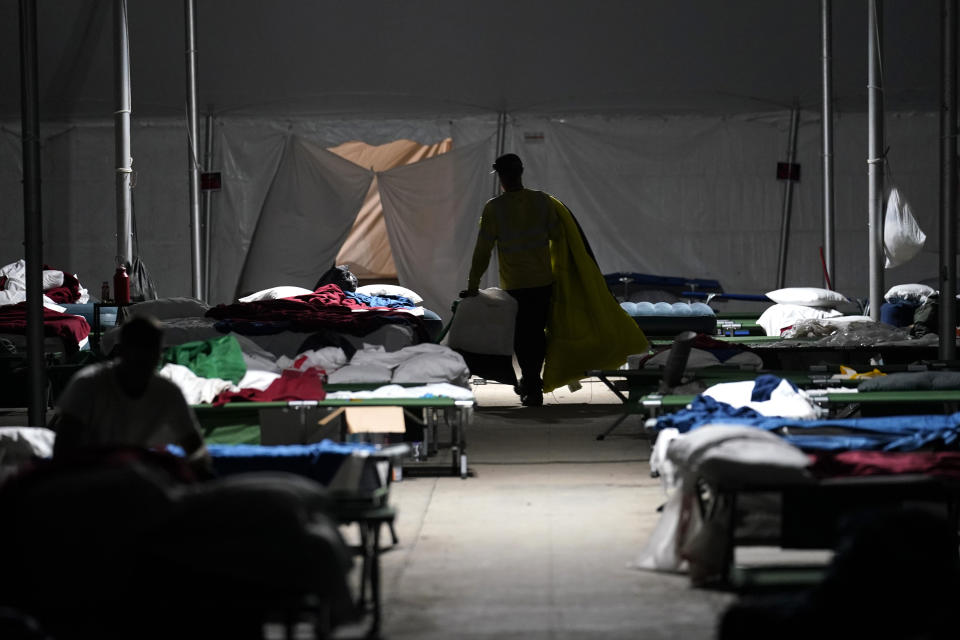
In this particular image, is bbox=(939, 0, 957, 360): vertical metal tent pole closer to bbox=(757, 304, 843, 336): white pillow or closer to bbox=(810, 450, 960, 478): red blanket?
bbox=(757, 304, 843, 336): white pillow

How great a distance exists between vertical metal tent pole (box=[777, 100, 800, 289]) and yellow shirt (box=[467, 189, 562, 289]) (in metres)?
7.15

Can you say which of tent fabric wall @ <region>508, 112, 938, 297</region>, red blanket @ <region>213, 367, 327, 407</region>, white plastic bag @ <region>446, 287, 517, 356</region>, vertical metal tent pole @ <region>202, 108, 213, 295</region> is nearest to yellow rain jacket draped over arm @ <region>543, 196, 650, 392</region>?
white plastic bag @ <region>446, 287, 517, 356</region>

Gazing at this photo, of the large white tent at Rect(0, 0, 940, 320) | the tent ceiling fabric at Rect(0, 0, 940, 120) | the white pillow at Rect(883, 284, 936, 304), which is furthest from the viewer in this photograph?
the large white tent at Rect(0, 0, 940, 320)

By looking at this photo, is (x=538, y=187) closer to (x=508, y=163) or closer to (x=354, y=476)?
(x=508, y=163)

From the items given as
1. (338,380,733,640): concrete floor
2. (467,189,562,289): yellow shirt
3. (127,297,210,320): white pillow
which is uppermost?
(467,189,562,289): yellow shirt

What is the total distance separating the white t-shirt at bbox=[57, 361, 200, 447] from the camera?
4.21 metres

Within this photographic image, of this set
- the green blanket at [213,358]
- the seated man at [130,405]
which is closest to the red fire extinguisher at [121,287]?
the green blanket at [213,358]

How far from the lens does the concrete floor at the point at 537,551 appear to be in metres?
3.98

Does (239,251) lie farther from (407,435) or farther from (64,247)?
(407,435)

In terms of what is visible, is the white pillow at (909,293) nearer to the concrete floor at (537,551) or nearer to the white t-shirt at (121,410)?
the concrete floor at (537,551)

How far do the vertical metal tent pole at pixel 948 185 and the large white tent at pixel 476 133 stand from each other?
582cm

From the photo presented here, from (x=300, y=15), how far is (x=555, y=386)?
699cm

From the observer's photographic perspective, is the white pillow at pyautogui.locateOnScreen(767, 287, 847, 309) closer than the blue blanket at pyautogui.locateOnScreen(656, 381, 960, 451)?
No

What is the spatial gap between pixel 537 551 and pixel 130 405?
1641 mm
